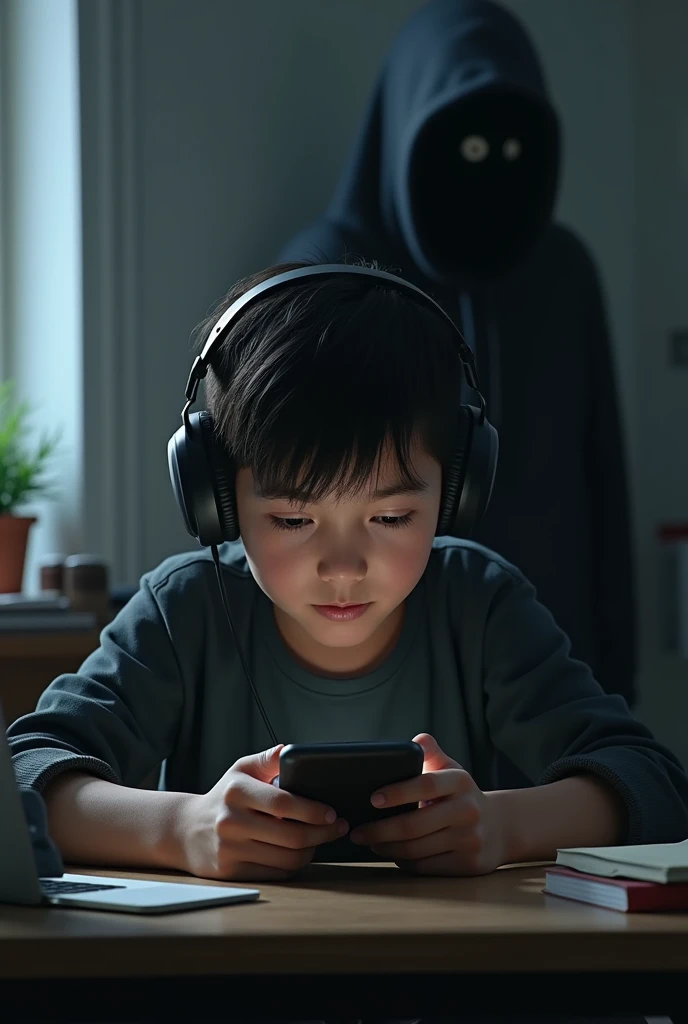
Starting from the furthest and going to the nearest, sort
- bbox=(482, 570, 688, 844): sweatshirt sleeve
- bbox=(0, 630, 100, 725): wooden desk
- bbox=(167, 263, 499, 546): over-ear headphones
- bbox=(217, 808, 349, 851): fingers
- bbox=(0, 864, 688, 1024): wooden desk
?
bbox=(0, 630, 100, 725): wooden desk, bbox=(167, 263, 499, 546): over-ear headphones, bbox=(482, 570, 688, 844): sweatshirt sleeve, bbox=(217, 808, 349, 851): fingers, bbox=(0, 864, 688, 1024): wooden desk

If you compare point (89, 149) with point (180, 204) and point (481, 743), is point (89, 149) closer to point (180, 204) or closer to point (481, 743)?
point (180, 204)

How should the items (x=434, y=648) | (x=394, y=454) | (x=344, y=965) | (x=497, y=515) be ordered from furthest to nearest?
(x=497, y=515) < (x=434, y=648) < (x=394, y=454) < (x=344, y=965)

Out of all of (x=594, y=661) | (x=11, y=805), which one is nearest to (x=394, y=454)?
(x=11, y=805)

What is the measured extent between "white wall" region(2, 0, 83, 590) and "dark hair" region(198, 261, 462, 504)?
51.6 inches

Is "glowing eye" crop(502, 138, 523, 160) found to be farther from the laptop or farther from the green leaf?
the laptop

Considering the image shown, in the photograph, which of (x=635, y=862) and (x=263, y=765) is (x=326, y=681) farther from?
(x=635, y=862)

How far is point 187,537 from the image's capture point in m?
2.45

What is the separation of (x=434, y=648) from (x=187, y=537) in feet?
4.37

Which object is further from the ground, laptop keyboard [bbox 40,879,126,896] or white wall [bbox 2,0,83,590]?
white wall [bbox 2,0,83,590]

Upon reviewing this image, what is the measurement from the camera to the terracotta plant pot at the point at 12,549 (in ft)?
7.05

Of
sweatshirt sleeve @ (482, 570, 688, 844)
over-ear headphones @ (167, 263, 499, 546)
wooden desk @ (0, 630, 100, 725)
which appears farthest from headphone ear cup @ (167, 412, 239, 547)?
wooden desk @ (0, 630, 100, 725)

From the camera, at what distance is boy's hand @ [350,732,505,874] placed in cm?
82

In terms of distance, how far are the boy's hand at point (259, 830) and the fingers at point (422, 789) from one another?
3cm

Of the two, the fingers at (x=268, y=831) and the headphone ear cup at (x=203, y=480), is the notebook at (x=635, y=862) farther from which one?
the headphone ear cup at (x=203, y=480)
